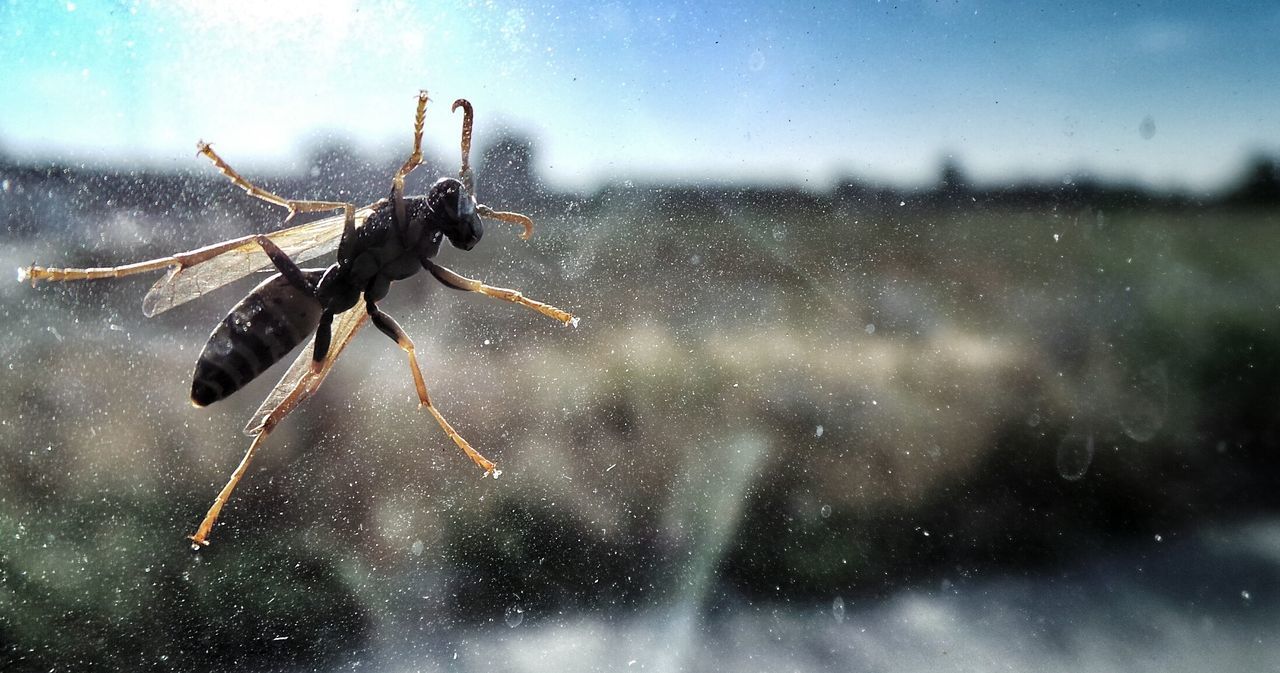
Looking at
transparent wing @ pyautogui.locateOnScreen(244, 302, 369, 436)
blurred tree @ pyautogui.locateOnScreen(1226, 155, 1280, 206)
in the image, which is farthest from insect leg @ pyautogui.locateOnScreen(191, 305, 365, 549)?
blurred tree @ pyautogui.locateOnScreen(1226, 155, 1280, 206)

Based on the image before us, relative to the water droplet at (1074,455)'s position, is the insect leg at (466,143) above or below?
above

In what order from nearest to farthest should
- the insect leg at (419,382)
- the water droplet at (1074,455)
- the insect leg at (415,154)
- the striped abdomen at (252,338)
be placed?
the striped abdomen at (252,338) → the insect leg at (415,154) → the insect leg at (419,382) → the water droplet at (1074,455)

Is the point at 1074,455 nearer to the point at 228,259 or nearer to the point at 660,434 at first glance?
the point at 660,434

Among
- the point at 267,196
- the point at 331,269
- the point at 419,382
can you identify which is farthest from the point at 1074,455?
the point at 267,196

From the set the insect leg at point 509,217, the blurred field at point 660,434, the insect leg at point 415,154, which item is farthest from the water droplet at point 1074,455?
the insect leg at point 415,154

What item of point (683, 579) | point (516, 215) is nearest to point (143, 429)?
point (516, 215)

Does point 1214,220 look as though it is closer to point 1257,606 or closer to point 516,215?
point 1257,606

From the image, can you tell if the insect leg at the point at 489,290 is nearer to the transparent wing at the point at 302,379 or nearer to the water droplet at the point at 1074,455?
the transparent wing at the point at 302,379
